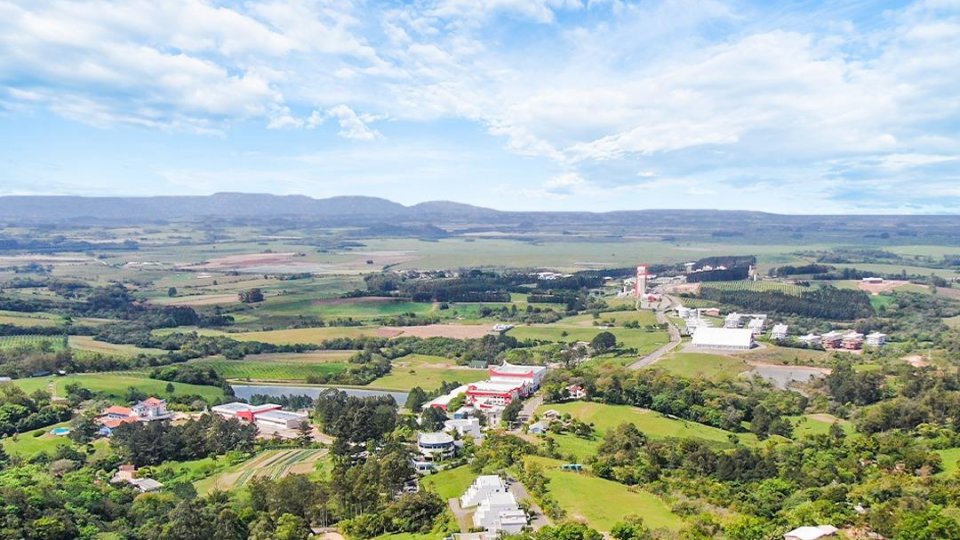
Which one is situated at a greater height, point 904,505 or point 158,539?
point 904,505

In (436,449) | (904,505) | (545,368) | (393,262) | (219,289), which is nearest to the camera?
(904,505)

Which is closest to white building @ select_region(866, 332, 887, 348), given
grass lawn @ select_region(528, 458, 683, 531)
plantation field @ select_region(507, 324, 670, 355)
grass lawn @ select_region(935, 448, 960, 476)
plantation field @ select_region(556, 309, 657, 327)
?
plantation field @ select_region(507, 324, 670, 355)

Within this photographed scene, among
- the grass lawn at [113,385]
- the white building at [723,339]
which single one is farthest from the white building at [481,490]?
the white building at [723,339]

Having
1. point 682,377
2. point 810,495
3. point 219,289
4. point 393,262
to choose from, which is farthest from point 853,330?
point 393,262

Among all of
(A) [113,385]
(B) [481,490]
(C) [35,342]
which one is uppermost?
(B) [481,490]

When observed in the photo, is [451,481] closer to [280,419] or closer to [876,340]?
[280,419]

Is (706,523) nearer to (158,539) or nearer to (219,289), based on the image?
(158,539)

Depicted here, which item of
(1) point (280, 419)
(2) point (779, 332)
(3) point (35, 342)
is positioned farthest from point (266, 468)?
(2) point (779, 332)
